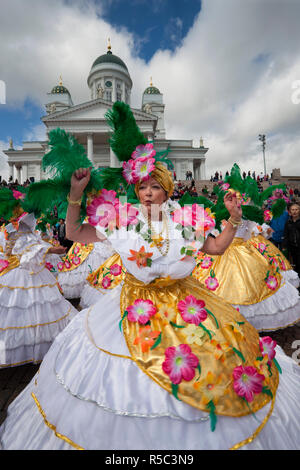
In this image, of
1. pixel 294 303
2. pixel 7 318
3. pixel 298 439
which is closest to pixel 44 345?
pixel 7 318

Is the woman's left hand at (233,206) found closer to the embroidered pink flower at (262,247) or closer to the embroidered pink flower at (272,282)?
the embroidered pink flower at (272,282)

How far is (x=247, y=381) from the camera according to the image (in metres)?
1.39

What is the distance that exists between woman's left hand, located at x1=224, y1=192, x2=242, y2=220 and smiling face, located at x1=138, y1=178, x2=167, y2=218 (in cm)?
50

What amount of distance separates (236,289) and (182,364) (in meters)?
2.56

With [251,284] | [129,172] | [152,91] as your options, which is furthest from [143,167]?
[152,91]

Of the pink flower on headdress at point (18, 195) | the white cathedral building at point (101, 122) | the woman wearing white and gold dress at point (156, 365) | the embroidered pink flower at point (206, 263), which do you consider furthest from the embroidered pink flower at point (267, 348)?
the white cathedral building at point (101, 122)

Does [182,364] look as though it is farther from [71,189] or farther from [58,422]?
[71,189]

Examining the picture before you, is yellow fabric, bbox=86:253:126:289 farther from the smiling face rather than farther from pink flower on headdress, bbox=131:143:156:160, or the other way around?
pink flower on headdress, bbox=131:143:156:160

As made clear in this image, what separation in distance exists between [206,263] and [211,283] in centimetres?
45

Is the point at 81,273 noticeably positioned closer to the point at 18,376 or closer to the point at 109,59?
the point at 18,376

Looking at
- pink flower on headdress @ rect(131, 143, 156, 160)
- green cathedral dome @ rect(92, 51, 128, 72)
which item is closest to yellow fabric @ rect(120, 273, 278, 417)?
pink flower on headdress @ rect(131, 143, 156, 160)

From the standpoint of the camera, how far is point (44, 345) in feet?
10.5
